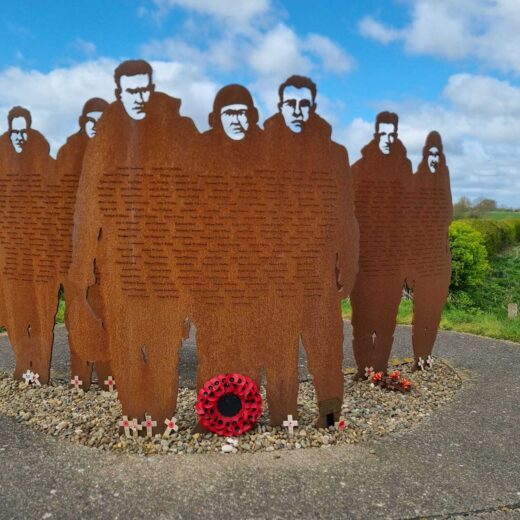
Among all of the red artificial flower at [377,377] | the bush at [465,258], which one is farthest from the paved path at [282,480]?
the bush at [465,258]

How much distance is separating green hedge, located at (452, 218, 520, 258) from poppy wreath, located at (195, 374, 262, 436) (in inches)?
460

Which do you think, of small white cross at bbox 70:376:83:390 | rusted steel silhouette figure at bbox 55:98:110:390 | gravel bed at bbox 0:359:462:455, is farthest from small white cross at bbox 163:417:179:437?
small white cross at bbox 70:376:83:390

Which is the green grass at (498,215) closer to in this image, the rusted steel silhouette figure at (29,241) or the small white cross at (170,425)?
the rusted steel silhouette figure at (29,241)

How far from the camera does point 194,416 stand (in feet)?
16.4

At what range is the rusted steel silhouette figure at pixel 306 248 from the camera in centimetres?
447

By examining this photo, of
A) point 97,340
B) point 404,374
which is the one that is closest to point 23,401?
point 97,340

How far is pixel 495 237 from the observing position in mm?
21047

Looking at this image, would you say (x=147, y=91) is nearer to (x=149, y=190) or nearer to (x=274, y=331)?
(x=149, y=190)

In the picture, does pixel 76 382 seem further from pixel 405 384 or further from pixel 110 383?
pixel 405 384

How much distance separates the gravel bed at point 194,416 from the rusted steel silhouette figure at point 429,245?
61 centimetres

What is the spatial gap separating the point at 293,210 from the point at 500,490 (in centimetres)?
245

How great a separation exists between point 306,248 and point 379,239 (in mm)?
1793

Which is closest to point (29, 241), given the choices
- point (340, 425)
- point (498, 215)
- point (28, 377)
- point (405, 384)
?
point (28, 377)

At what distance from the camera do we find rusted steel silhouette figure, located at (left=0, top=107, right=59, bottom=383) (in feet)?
19.2
